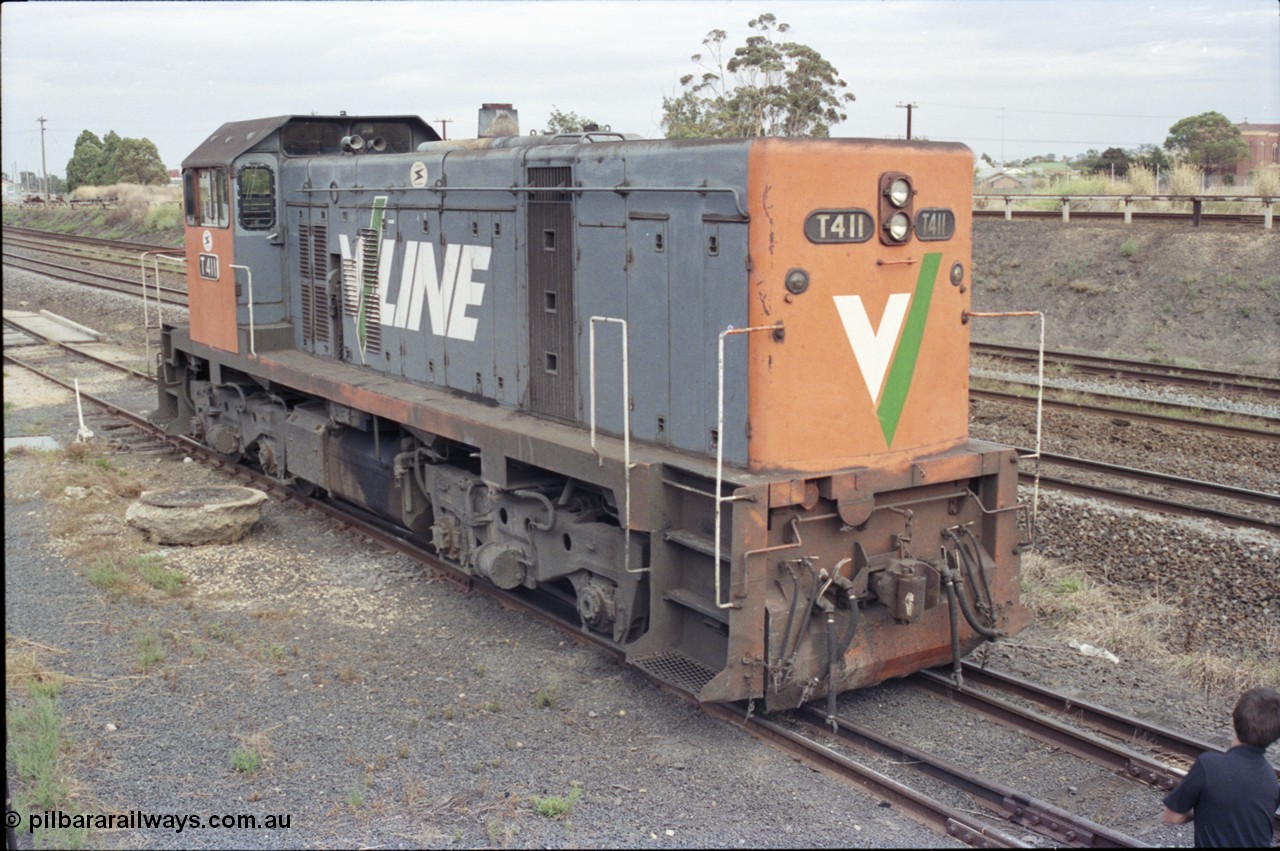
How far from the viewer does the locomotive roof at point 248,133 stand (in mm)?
10234

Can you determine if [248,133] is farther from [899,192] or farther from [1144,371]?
[1144,371]

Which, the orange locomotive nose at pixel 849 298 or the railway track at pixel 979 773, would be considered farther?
the orange locomotive nose at pixel 849 298

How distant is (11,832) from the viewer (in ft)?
15.4

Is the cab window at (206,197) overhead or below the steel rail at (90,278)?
overhead

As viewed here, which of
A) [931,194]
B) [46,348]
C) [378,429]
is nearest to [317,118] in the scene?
[378,429]

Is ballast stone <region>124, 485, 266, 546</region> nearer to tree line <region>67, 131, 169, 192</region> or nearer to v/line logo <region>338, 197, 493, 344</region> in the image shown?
v/line logo <region>338, 197, 493, 344</region>

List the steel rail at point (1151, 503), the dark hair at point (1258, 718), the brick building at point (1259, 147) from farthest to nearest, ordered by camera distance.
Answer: the brick building at point (1259, 147)
the steel rail at point (1151, 503)
the dark hair at point (1258, 718)

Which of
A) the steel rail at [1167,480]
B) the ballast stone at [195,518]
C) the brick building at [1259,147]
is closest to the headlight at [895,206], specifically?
the steel rail at [1167,480]

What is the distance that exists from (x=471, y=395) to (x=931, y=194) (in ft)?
11.8

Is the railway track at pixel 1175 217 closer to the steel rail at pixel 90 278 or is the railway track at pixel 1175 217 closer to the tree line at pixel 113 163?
the steel rail at pixel 90 278

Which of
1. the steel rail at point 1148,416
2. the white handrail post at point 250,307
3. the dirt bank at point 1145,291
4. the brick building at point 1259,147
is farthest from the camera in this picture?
the brick building at point 1259,147

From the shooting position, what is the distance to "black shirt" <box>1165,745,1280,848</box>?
12.2ft

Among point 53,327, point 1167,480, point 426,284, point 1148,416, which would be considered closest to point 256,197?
point 426,284

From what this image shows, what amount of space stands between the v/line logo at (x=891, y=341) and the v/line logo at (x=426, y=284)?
2.90 meters
